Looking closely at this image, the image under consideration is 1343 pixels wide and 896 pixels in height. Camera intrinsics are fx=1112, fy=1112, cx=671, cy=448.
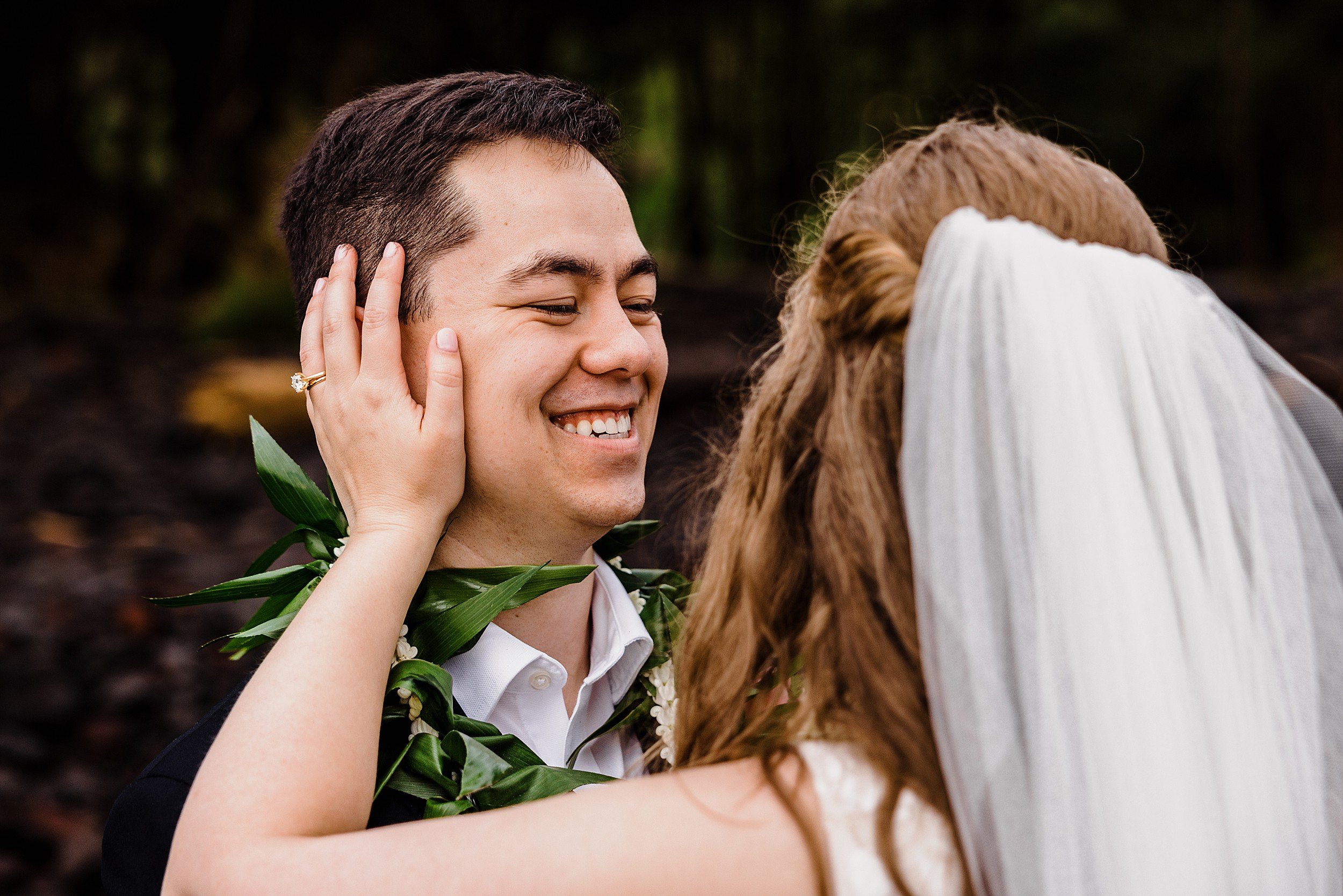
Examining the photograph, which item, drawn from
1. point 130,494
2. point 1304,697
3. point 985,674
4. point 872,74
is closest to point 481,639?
point 985,674

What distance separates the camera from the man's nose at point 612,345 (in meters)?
2.22

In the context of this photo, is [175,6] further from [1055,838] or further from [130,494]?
[1055,838]

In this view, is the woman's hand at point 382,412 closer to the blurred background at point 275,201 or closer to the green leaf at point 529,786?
the green leaf at point 529,786

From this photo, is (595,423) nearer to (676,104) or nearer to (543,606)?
(543,606)


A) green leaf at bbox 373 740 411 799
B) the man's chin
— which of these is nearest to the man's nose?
the man's chin

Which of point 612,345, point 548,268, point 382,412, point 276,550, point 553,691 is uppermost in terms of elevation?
→ point 548,268

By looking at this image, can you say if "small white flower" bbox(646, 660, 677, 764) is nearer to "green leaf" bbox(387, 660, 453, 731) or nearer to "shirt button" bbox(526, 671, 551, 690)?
"shirt button" bbox(526, 671, 551, 690)

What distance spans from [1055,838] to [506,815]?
28.7 inches

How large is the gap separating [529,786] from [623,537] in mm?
888

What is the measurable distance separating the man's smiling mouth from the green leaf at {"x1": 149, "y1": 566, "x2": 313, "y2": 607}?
0.58 m

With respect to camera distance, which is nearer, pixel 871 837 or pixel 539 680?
pixel 871 837

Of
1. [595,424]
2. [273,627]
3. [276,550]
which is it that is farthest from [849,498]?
[276,550]

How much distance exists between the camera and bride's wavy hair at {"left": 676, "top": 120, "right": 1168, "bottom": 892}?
1.58 meters

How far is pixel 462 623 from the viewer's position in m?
2.11
